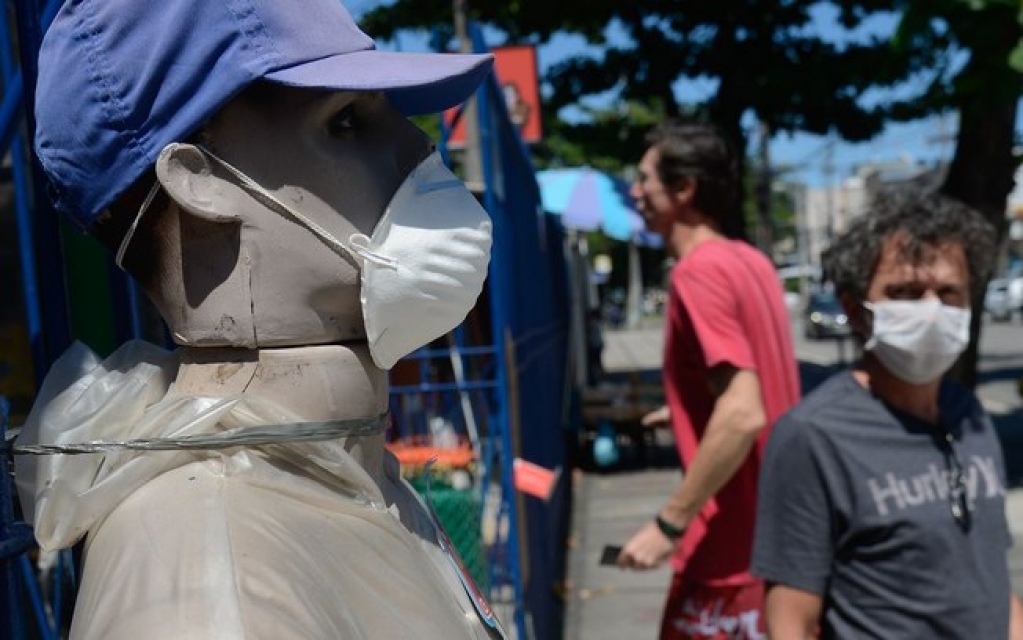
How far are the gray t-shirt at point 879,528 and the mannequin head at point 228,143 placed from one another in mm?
1574

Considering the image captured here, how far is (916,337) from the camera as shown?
276 cm

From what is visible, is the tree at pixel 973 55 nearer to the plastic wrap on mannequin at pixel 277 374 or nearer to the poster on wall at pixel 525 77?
the poster on wall at pixel 525 77

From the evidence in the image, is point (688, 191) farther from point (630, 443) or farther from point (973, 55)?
point (630, 443)

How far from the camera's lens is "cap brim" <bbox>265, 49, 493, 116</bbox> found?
1.28 meters

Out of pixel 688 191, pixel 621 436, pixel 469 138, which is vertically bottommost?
pixel 621 436

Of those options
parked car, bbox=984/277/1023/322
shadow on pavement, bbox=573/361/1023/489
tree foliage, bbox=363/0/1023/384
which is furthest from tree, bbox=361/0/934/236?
parked car, bbox=984/277/1023/322

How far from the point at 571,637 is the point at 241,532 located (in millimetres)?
5793

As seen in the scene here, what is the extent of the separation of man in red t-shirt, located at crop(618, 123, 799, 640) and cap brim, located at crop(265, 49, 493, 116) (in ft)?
5.97

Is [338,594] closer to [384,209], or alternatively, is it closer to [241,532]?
[241,532]

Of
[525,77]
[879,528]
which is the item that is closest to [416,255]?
[879,528]

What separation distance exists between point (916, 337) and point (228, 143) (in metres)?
1.85

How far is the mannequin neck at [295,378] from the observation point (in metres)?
1.32

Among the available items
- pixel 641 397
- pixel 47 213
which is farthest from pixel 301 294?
pixel 641 397

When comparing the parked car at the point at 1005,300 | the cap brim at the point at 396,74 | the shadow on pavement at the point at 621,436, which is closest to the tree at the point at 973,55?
the shadow on pavement at the point at 621,436
